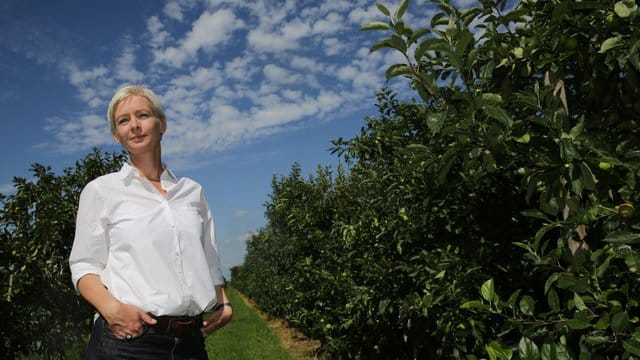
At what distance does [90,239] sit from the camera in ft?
7.09

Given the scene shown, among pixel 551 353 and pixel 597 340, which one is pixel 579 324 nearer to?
pixel 597 340

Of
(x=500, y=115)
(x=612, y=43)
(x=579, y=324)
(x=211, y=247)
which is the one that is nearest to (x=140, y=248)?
(x=211, y=247)

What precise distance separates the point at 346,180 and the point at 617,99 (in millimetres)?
8173

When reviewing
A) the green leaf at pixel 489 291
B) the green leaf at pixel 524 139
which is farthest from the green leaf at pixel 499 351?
the green leaf at pixel 524 139

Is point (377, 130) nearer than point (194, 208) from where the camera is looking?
No

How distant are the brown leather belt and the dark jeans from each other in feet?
0.06

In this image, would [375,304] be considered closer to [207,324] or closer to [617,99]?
[207,324]

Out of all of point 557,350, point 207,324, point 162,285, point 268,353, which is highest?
point 162,285

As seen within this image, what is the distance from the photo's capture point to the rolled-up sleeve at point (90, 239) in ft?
7.04

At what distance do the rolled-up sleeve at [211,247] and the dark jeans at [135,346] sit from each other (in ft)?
1.46

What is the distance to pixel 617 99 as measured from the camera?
218cm

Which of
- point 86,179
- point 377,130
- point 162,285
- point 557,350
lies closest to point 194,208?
point 162,285

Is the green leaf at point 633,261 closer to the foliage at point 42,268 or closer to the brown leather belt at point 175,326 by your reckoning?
the brown leather belt at point 175,326

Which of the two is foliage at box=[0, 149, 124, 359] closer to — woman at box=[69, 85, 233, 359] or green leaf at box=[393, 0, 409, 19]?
woman at box=[69, 85, 233, 359]
